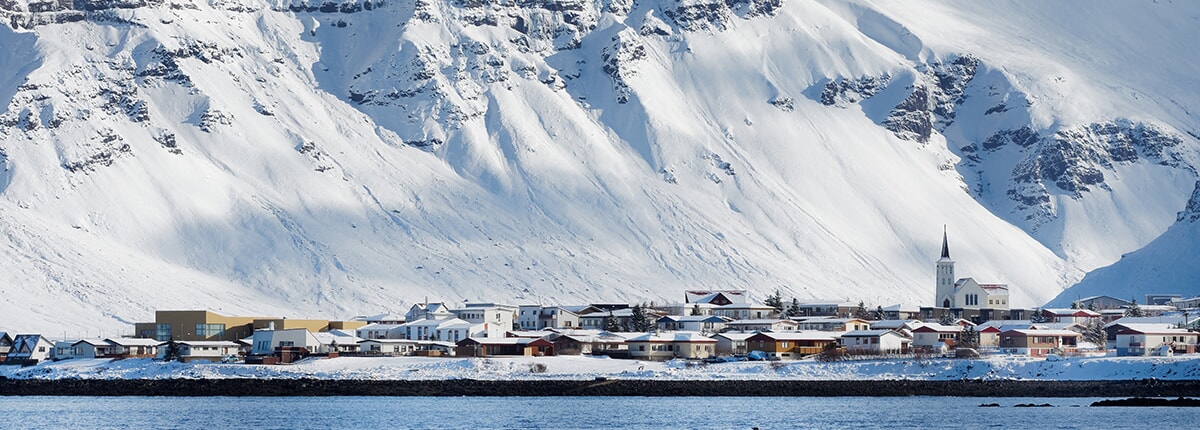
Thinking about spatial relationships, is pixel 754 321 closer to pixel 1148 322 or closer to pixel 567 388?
pixel 1148 322

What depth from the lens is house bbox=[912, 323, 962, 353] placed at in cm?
14925

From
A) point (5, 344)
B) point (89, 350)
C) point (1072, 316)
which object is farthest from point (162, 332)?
point (1072, 316)

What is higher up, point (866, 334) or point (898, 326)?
point (898, 326)

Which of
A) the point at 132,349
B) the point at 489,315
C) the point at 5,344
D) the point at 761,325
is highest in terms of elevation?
the point at 489,315

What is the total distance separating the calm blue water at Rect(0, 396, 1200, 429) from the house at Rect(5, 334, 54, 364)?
32924 millimetres

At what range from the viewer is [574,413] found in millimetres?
115438

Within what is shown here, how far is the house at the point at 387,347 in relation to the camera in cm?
15188

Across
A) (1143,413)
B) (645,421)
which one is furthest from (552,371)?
(1143,413)

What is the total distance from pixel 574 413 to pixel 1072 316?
72.6m

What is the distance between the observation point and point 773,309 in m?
186

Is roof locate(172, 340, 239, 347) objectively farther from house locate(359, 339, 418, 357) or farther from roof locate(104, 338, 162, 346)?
house locate(359, 339, 418, 357)

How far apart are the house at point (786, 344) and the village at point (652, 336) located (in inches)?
3.4

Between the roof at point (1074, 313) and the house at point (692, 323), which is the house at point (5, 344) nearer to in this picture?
the house at point (692, 323)

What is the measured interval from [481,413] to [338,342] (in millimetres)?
38653
